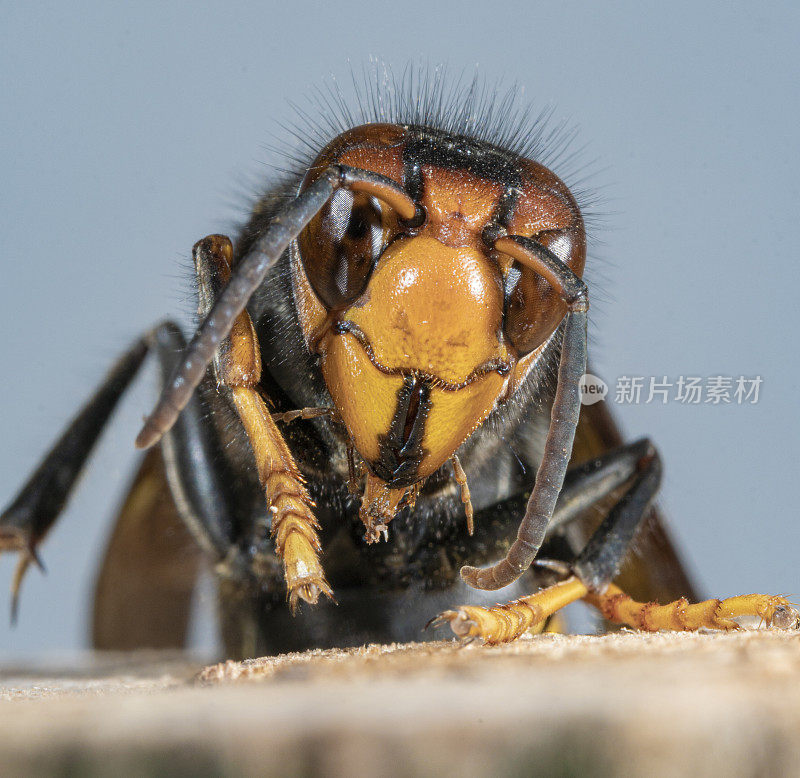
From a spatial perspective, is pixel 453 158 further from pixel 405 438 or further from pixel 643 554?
pixel 643 554

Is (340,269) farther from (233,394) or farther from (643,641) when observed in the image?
(643,641)

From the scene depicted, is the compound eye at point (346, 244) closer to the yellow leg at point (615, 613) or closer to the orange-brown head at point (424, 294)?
the orange-brown head at point (424, 294)

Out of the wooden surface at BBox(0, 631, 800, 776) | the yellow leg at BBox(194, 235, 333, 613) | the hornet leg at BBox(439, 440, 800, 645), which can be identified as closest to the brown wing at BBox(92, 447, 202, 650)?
the yellow leg at BBox(194, 235, 333, 613)

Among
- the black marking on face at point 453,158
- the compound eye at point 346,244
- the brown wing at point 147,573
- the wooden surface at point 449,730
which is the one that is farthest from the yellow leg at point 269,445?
the brown wing at point 147,573

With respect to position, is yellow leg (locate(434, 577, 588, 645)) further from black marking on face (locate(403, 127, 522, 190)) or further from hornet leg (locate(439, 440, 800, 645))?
black marking on face (locate(403, 127, 522, 190))

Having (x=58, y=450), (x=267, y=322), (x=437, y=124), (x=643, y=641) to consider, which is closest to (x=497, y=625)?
(x=643, y=641)

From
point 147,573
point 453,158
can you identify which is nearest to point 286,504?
point 453,158
